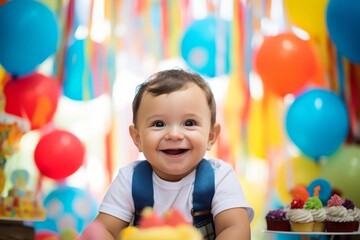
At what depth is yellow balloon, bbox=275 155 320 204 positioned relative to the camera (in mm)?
3449

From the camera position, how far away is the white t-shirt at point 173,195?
1.69 metres

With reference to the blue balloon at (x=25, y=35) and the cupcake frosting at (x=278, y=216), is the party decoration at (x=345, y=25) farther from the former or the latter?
the blue balloon at (x=25, y=35)

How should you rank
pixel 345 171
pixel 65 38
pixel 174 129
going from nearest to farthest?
pixel 174 129, pixel 345 171, pixel 65 38

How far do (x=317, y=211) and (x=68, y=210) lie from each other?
5.19 feet

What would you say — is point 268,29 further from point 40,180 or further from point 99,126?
point 40,180

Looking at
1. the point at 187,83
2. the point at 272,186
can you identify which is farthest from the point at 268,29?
the point at 187,83

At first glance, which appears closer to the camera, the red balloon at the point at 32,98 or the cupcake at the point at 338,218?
the cupcake at the point at 338,218

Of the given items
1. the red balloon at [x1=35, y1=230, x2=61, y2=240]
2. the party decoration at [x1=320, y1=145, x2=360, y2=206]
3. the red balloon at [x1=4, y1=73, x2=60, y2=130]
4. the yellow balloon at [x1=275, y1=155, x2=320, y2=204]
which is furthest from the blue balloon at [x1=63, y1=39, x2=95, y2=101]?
the party decoration at [x1=320, y1=145, x2=360, y2=206]

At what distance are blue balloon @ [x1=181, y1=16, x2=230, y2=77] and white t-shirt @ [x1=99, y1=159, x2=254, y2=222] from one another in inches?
72.3

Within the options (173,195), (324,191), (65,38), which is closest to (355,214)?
(324,191)

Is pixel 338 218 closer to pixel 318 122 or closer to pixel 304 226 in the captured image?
pixel 304 226

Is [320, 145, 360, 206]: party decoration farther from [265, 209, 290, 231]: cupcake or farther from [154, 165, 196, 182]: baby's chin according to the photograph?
[154, 165, 196, 182]: baby's chin

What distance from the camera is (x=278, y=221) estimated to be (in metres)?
2.70

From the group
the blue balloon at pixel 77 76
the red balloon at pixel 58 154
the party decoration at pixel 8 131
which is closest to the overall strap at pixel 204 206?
the party decoration at pixel 8 131
